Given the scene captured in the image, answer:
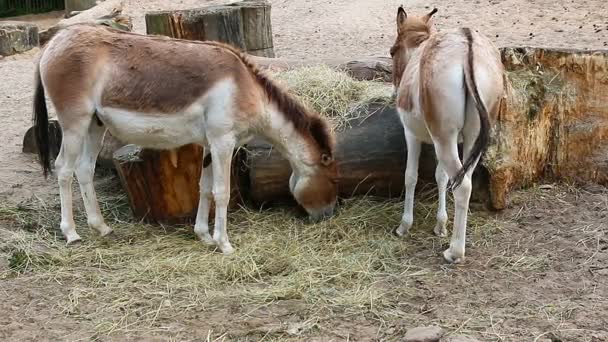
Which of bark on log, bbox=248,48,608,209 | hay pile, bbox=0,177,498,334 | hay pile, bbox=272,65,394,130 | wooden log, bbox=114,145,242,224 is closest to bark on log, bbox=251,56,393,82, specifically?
hay pile, bbox=272,65,394,130

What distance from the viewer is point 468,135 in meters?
4.71

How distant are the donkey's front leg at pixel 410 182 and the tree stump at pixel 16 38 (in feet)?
32.8

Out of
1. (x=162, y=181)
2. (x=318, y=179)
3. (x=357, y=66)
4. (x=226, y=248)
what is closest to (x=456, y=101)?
(x=318, y=179)

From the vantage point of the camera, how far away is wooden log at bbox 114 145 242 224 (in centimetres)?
561

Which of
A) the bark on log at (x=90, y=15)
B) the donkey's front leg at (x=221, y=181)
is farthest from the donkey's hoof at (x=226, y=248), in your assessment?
the bark on log at (x=90, y=15)

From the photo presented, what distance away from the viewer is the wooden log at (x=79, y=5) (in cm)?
1722

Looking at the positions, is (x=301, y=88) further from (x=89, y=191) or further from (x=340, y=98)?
(x=89, y=191)

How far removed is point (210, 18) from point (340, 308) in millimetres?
3835

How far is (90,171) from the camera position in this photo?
5.43m

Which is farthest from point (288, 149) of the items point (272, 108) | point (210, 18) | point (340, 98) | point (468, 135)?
point (210, 18)

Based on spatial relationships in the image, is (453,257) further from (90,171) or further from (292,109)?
(90,171)

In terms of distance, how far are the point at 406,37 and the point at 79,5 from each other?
43.4ft

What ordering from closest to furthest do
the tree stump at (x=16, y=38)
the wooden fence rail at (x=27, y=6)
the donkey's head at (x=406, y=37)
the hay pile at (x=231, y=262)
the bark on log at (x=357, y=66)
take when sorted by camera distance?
the hay pile at (x=231, y=262) < the donkey's head at (x=406, y=37) < the bark on log at (x=357, y=66) < the tree stump at (x=16, y=38) < the wooden fence rail at (x=27, y=6)

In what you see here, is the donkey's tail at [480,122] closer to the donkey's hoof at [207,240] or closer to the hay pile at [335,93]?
the hay pile at [335,93]
